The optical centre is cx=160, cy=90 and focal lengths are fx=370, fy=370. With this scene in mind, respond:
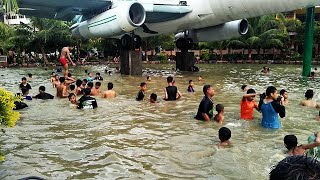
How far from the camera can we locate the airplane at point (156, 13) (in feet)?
52.1

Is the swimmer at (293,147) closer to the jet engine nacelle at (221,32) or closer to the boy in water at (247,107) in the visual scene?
the boy in water at (247,107)

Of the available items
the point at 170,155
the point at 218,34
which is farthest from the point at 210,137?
the point at 218,34

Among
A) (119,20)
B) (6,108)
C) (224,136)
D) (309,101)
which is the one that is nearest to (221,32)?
(119,20)

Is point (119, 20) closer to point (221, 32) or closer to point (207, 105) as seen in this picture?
point (221, 32)

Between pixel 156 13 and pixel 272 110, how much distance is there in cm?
1266

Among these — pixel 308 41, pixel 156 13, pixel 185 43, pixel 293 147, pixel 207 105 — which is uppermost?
pixel 156 13

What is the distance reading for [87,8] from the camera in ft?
68.0

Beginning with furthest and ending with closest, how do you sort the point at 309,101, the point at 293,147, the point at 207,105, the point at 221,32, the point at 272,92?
the point at 221,32 → the point at 309,101 → the point at 207,105 → the point at 272,92 → the point at 293,147

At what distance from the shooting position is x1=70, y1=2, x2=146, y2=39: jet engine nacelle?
55.1 ft

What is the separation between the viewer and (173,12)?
60.8 ft

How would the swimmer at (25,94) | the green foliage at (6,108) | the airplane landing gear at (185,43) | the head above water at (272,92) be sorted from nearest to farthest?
the green foliage at (6,108), the head above water at (272,92), the swimmer at (25,94), the airplane landing gear at (185,43)

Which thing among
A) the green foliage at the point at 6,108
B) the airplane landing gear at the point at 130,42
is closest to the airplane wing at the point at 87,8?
the airplane landing gear at the point at 130,42

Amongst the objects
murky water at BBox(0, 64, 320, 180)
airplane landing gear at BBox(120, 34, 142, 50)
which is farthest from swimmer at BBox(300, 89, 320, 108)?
airplane landing gear at BBox(120, 34, 142, 50)

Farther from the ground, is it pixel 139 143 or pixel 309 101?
pixel 309 101
